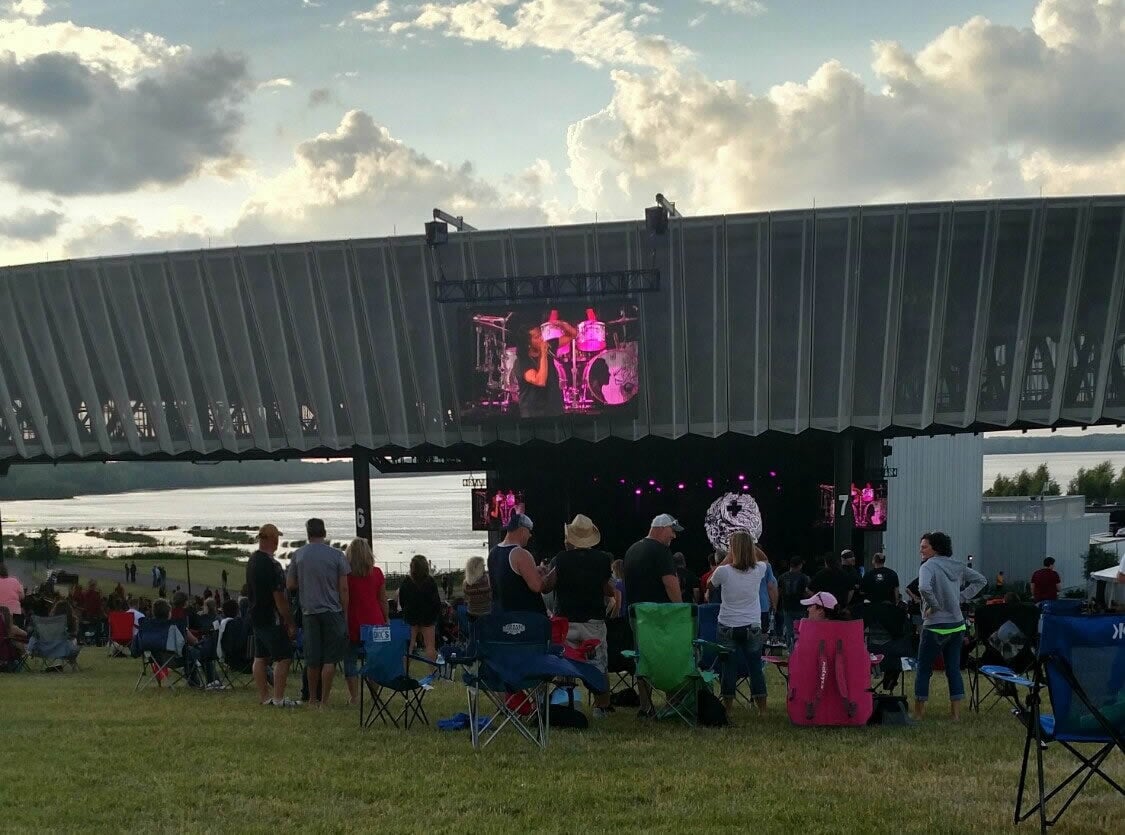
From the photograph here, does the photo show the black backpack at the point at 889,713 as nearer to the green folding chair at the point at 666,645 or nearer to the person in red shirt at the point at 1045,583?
the green folding chair at the point at 666,645

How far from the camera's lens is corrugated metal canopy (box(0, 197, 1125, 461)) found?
31.3 m

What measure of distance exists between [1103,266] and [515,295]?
1329cm

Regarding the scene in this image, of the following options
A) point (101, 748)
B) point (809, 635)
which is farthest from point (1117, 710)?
point (101, 748)

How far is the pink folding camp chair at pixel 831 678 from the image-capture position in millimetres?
10117

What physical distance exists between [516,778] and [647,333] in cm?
2580

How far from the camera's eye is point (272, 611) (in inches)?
490

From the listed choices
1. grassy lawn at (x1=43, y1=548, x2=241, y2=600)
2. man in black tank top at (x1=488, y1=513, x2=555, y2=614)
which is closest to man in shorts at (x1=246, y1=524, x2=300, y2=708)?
man in black tank top at (x1=488, y1=513, x2=555, y2=614)

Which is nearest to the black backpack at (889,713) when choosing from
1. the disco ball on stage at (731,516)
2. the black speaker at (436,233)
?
the black speaker at (436,233)

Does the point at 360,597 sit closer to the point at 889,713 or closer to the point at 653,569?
the point at 653,569

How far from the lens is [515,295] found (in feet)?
110

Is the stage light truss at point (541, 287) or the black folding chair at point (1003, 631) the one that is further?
the stage light truss at point (541, 287)

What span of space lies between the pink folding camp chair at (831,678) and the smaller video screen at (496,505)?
26518 mm

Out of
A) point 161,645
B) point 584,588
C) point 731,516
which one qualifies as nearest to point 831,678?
point 584,588

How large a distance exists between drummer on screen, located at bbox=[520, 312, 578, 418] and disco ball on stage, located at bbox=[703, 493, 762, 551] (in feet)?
20.7
